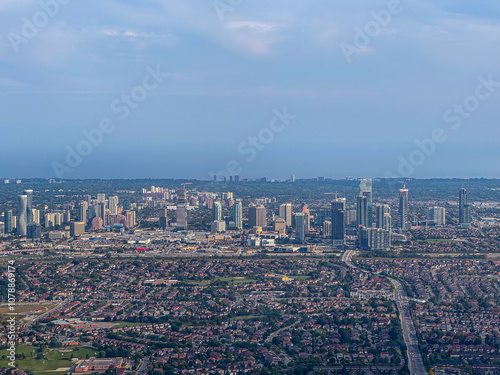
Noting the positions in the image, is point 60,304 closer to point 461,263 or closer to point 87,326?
point 87,326

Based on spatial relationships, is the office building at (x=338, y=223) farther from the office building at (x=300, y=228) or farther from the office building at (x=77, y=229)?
the office building at (x=77, y=229)

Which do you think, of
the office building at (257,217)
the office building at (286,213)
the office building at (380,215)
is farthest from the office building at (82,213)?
the office building at (380,215)

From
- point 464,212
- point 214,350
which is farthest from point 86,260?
point 464,212

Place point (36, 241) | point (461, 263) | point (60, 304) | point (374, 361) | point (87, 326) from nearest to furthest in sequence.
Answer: point (374, 361), point (87, 326), point (60, 304), point (461, 263), point (36, 241)
